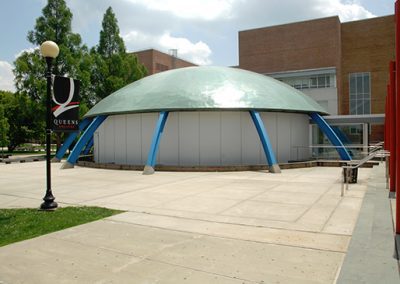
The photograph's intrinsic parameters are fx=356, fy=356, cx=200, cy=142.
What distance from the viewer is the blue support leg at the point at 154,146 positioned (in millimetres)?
18734

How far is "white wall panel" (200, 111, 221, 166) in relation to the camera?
21.7 m

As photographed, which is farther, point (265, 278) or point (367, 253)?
point (367, 253)

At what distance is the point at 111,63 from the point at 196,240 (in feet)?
124

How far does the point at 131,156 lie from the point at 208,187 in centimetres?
1100

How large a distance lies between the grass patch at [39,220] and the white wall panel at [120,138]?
14.3 m

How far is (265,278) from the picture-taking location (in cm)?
474

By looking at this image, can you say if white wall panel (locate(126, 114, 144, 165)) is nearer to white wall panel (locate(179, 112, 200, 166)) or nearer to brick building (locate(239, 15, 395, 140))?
white wall panel (locate(179, 112, 200, 166))

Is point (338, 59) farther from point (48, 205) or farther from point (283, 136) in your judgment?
point (48, 205)

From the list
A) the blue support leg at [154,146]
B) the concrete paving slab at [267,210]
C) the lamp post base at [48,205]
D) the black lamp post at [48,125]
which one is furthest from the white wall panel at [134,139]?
the concrete paving slab at [267,210]

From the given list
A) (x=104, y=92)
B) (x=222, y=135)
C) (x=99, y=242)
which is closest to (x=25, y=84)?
(x=104, y=92)

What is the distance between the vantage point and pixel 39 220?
8.27 metres

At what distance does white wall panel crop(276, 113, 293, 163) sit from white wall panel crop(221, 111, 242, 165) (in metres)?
3.04

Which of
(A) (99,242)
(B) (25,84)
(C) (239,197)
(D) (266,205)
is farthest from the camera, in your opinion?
(B) (25,84)

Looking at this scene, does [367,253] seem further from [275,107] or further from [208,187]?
[275,107]
